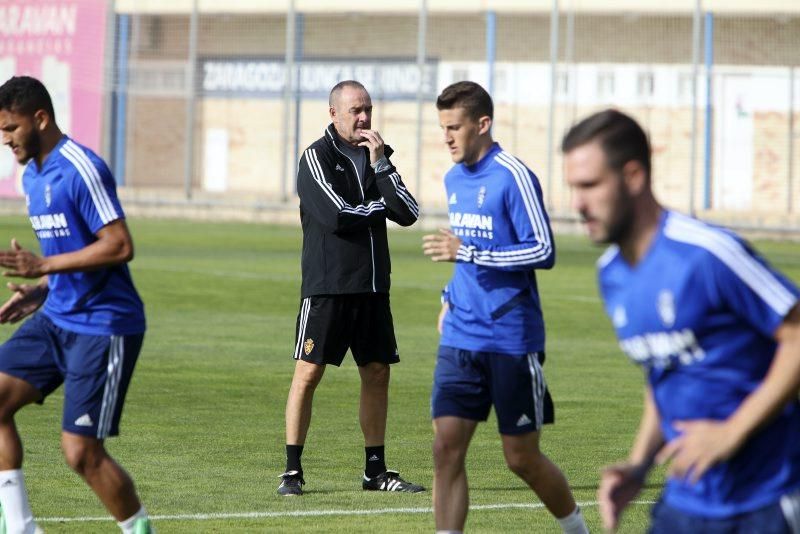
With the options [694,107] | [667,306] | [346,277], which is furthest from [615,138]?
[694,107]

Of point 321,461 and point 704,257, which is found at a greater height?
point 704,257

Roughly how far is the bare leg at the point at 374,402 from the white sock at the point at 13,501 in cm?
252

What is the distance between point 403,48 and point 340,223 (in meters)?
28.7

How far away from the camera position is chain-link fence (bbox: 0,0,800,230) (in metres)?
33.3

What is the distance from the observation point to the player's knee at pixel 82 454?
22.5ft

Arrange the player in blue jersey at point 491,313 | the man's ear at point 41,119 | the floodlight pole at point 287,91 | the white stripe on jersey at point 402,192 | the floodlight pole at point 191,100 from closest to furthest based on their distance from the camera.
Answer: the man's ear at point 41,119 < the player in blue jersey at point 491,313 < the white stripe on jersey at point 402,192 < the floodlight pole at point 287,91 < the floodlight pole at point 191,100

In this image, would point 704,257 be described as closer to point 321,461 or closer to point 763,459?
point 763,459

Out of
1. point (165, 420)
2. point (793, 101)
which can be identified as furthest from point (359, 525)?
point (793, 101)

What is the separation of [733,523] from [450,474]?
A: 2835 mm

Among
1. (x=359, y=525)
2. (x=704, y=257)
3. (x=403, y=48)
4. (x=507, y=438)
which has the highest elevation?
(x=403, y=48)

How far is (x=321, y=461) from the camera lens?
33.6 ft

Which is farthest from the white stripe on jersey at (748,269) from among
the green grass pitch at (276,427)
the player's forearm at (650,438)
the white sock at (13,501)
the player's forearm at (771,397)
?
Result: the green grass pitch at (276,427)

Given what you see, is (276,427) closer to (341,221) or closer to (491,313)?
(341,221)

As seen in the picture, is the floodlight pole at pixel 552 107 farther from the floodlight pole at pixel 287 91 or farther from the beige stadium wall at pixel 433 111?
the floodlight pole at pixel 287 91
